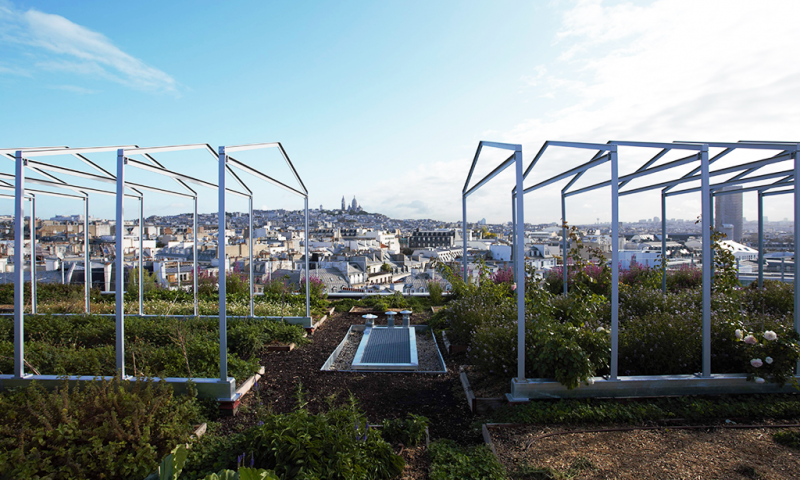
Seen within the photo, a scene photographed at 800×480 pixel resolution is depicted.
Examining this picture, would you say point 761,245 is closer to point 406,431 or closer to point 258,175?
point 406,431

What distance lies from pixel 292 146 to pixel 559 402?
4636 mm

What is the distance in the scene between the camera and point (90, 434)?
2.44 meters

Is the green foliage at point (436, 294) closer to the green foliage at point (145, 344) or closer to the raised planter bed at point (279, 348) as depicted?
the green foliage at point (145, 344)

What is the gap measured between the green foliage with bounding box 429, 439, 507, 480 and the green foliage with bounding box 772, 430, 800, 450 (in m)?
2.16

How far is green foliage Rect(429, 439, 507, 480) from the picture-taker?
94.4 inches

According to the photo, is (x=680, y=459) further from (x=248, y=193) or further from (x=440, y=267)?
(x=248, y=193)

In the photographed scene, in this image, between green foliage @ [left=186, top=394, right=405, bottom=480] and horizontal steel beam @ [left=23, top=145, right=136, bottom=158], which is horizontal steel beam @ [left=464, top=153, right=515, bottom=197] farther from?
horizontal steel beam @ [left=23, top=145, right=136, bottom=158]

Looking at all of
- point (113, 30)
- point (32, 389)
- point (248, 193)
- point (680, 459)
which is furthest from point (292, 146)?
point (680, 459)

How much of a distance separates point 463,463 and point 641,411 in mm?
1734

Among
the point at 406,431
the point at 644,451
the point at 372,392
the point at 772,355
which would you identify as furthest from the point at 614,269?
the point at 372,392

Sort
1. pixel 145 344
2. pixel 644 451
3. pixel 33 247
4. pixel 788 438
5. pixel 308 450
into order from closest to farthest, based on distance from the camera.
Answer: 1. pixel 308 450
2. pixel 644 451
3. pixel 788 438
4. pixel 145 344
5. pixel 33 247

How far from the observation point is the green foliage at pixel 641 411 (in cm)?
320

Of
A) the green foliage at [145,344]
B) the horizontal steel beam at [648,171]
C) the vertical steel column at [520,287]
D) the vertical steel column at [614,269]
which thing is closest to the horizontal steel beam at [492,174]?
the vertical steel column at [520,287]

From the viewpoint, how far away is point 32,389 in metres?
2.78
